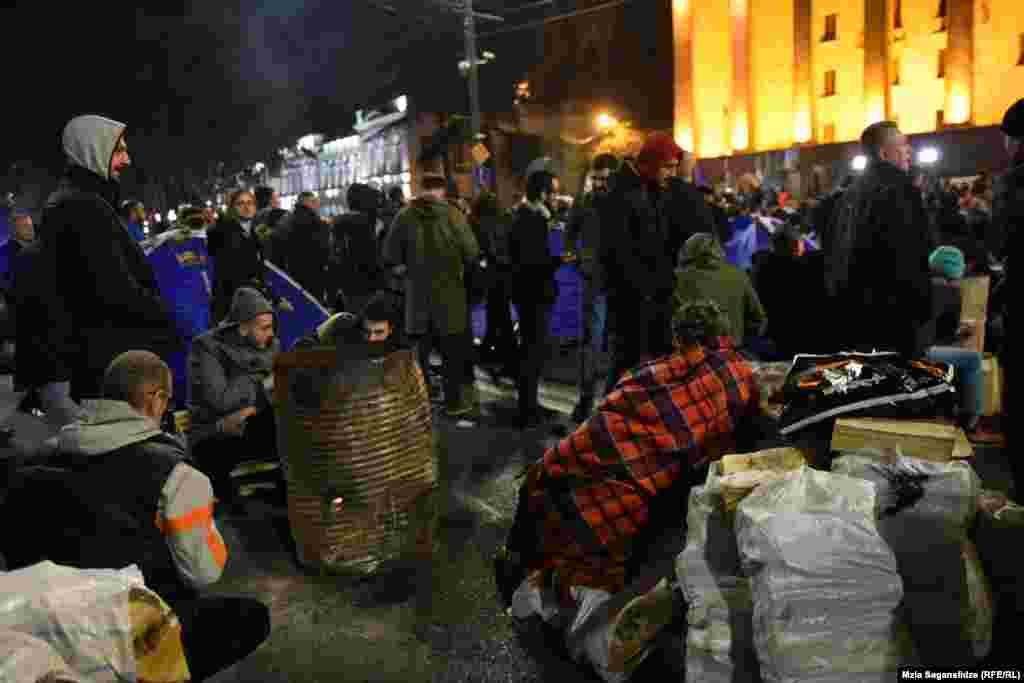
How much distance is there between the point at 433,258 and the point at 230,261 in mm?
1632

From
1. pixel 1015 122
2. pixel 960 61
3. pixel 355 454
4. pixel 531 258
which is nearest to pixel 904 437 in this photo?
pixel 1015 122

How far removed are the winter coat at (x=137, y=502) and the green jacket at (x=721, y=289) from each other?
11.8 ft

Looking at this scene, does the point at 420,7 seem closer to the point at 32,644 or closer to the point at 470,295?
the point at 470,295

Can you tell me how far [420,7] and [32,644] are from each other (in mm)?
21079

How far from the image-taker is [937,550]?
2420 mm

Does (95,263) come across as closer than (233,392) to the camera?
Yes

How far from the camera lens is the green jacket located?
5199 millimetres

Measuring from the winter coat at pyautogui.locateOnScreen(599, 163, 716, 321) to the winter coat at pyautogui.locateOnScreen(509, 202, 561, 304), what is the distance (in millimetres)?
964

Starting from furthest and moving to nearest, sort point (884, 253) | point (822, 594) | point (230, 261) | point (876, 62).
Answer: point (876, 62)
point (230, 261)
point (884, 253)
point (822, 594)

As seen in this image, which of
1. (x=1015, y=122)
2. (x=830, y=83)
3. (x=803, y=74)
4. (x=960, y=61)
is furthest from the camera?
(x=830, y=83)

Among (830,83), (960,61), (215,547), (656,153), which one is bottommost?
(215,547)

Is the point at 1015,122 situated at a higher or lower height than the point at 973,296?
higher

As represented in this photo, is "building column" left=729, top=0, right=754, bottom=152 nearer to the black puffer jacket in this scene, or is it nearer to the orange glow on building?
the orange glow on building

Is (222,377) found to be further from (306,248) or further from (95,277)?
(306,248)
